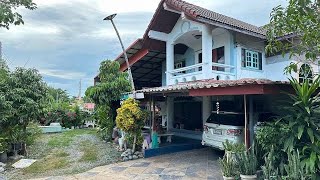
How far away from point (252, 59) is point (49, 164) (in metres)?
10.6

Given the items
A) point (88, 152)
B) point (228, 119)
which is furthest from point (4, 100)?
point (228, 119)

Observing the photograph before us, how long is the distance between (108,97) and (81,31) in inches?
192

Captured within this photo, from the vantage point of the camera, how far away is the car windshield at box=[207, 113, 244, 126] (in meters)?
9.68

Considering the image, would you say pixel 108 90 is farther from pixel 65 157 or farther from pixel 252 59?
pixel 252 59

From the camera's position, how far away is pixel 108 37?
19.9m

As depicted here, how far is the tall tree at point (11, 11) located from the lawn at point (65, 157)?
5418mm

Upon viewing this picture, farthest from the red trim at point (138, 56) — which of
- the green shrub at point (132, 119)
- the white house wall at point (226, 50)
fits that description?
the green shrub at point (132, 119)

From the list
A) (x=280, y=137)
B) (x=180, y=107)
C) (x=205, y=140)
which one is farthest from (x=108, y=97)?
(x=280, y=137)

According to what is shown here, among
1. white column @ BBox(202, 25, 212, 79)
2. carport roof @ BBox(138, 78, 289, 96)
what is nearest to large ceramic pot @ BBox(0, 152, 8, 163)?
carport roof @ BBox(138, 78, 289, 96)

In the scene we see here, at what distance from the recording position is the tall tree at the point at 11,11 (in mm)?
5824

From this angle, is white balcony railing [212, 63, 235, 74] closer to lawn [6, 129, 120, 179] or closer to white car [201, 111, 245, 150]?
white car [201, 111, 245, 150]

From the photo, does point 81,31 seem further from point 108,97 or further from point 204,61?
point 204,61

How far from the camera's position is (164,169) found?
943 centimetres

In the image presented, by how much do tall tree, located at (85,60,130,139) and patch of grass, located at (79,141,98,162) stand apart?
157 cm
